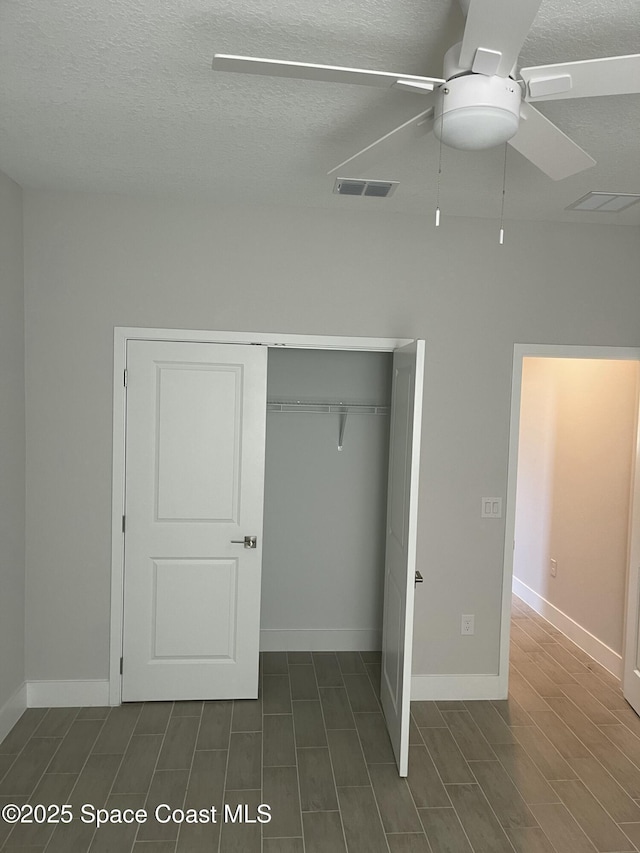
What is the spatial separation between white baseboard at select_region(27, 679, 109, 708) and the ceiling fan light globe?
3.30 metres

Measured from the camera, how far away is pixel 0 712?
11.1 ft

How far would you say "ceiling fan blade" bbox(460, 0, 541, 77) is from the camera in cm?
142

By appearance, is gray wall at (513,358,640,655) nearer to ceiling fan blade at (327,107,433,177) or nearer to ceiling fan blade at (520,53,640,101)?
ceiling fan blade at (327,107,433,177)

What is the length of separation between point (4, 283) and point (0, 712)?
6.94 ft

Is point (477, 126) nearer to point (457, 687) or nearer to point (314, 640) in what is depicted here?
point (457, 687)

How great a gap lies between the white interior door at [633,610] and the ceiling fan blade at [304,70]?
9.85 feet

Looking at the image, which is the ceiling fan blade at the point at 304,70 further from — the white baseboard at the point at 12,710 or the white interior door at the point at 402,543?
the white baseboard at the point at 12,710

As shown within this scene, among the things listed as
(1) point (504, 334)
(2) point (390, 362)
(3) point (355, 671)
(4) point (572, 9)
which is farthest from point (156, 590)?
(4) point (572, 9)

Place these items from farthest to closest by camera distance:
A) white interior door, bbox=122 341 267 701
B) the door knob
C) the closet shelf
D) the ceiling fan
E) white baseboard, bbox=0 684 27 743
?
the closet shelf → the door knob → white interior door, bbox=122 341 267 701 → white baseboard, bbox=0 684 27 743 → the ceiling fan

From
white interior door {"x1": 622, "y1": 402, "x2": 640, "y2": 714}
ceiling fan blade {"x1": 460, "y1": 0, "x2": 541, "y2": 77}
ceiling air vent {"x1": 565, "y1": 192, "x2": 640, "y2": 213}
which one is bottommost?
white interior door {"x1": 622, "y1": 402, "x2": 640, "y2": 714}

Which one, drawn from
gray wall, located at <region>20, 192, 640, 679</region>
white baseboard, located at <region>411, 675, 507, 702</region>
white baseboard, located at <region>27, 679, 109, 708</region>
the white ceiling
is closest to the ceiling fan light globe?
the white ceiling

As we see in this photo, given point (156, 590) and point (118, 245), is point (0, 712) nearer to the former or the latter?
point (156, 590)

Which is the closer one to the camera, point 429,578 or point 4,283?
point 4,283

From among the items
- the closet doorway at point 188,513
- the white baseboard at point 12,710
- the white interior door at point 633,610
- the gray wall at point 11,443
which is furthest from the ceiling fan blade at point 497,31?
the white baseboard at point 12,710
